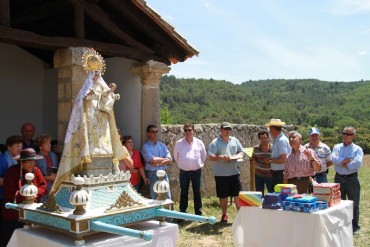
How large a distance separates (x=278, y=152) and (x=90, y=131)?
3590mm

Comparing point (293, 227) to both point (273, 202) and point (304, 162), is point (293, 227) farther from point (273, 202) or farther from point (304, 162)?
point (304, 162)

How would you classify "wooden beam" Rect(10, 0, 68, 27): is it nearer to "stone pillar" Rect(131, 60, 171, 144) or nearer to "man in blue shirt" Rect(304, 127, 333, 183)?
"stone pillar" Rect(131, 60, 171, 144)

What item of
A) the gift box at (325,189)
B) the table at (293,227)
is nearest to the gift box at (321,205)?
the table at (293,227)

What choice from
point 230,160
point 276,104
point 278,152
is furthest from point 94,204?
point 276,104

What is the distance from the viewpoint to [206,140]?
8.93 metres

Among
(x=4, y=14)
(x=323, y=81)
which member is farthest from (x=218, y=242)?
(x=323, y=81)

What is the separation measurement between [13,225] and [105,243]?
1596 millimetres

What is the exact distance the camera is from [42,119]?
8375 mm

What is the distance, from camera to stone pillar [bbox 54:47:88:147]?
223 inches

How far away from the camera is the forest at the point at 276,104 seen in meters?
32.5

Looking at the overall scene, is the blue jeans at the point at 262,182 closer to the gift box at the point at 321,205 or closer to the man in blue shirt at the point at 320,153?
the man in blue shirt at the point at 320,153

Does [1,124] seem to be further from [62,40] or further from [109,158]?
[109,158]

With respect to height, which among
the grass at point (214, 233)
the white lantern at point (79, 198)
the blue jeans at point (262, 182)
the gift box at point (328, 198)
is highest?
the white lantern at point (79, 198)

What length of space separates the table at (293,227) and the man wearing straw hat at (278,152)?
146 centimetres
